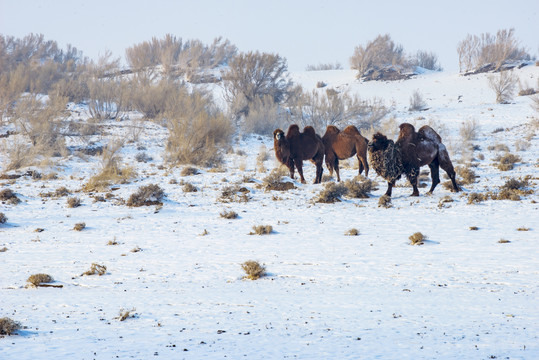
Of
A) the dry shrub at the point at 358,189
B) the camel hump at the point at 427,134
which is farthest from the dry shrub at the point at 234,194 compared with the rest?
the camel hump at the point at 427,134

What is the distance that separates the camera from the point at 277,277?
6789 millimetres

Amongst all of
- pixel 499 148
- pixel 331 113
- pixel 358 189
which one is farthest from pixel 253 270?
pixel 331 113

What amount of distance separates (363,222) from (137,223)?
169 inches

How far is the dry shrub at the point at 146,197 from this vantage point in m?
12.4

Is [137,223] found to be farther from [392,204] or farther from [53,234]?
[392,204]

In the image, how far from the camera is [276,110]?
108ft

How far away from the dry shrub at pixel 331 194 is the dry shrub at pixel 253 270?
541 cm

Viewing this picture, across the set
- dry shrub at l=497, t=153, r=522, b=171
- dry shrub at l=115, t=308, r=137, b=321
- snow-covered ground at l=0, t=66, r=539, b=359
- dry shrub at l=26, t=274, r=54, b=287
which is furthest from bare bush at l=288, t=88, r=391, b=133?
dry shrub at l=115, t=308, r=137, b=321

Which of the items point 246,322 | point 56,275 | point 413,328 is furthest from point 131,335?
point 56,275

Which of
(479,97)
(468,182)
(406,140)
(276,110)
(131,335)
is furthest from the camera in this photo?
(479,97)

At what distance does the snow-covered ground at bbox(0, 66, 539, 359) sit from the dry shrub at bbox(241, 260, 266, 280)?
0.16m

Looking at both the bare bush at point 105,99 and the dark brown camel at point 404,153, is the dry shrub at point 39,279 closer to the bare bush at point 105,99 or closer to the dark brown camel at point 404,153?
the dark brown camel at point 404,153

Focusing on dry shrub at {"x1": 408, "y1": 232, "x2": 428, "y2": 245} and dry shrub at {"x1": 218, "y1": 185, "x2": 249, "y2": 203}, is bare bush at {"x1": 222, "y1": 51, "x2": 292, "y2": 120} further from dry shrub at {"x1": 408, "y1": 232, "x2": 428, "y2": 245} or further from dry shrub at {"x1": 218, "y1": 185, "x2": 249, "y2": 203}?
dry shrub at {"x1": 408, "y1": 232, "x2": 428, "y2": 245}

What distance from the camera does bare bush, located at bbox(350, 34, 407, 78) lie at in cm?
5428
